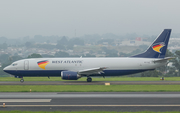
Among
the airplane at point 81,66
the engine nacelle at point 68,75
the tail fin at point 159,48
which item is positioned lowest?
the engine nacelle at point 68,75

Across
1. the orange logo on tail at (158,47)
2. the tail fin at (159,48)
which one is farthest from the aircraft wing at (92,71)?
the orange logo on tail at (158,47)

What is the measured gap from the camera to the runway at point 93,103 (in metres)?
20.9

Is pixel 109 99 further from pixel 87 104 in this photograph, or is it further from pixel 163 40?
pixel 163 40

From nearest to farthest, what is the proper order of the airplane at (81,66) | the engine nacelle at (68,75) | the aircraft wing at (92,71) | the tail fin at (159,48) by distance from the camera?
the engine nacelle at (68,75) < the aircraft wing at (92,71) < the airplane at (81,66) < the tail fin at (159,48)

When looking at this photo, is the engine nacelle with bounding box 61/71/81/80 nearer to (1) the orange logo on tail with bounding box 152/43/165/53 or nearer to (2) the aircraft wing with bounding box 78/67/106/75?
(2) the aircraft wing with bounding box 78/67/106/75

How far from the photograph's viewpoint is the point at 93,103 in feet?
75.0

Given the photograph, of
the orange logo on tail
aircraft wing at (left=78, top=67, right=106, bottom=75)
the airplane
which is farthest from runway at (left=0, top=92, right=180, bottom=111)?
the orange logo on tail

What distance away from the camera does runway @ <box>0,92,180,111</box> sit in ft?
68.6

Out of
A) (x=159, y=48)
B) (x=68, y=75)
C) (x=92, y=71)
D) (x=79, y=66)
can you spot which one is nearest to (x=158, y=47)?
(x=159, y=48)

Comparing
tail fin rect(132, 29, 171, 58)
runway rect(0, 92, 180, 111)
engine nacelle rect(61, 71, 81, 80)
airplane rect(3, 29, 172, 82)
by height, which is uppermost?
tail fin rect(132, 29, 171, 58)

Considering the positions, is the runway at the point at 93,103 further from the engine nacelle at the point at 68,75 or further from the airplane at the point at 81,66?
the airplane at the point at 81,66

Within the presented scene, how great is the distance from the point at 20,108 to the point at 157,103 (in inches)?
460

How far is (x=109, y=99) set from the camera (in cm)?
2483

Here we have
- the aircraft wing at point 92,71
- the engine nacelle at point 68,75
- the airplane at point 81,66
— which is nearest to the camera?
the engine nacelle at point 68,75
